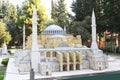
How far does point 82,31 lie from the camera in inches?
1419

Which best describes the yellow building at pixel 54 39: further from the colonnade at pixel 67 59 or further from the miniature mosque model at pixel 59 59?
the colonnade at pixel 67 59

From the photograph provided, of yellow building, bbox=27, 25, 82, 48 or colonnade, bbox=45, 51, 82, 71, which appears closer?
colonnade, bbox=45, 51, 82, 71

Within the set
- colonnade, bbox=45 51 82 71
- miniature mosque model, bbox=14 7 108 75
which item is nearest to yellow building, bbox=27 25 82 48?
miniature mosque model, bbox=14 7 108 75

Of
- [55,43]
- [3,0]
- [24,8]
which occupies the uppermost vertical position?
[3,0]

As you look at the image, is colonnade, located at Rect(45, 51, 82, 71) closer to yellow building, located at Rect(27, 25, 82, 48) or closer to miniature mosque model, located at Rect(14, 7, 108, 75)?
miniature mosque model, located at Rect(14, 7, 108, 75)

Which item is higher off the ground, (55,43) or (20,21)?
(20,21)

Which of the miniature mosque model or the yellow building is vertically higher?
the yellow building

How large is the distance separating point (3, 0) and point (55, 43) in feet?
150

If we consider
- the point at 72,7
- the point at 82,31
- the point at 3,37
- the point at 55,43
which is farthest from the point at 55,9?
the point at 55,43

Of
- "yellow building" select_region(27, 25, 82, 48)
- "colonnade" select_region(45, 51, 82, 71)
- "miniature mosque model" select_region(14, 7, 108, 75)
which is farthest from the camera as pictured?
"yellow building" select_region(27, 25, 82, 48)

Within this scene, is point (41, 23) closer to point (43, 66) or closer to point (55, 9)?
point (55, 9)

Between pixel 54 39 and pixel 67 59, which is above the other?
pixel 54 39

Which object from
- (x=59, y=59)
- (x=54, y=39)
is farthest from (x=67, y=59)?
(x=54, y=39)

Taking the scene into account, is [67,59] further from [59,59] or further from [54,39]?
[54,39]
